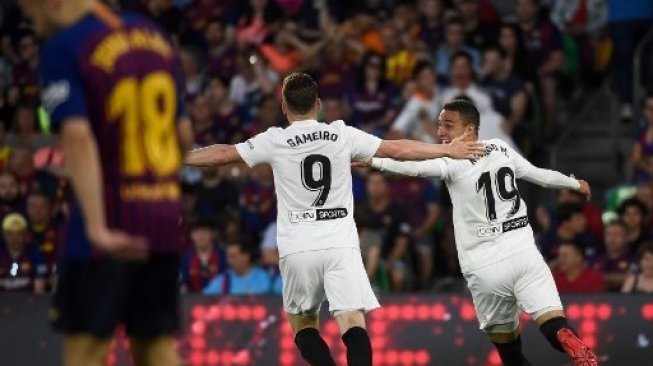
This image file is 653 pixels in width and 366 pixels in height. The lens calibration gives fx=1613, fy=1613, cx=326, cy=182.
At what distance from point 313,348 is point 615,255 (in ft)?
15.9

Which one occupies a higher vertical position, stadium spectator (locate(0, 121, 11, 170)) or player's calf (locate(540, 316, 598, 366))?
stadium spectator (locate(0, 121, 11, 170))

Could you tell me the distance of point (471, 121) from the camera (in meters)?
10.4

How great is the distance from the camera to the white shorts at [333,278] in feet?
31.5

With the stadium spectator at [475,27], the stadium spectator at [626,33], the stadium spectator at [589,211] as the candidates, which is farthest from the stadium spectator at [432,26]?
the stadium spectator at [589,211]

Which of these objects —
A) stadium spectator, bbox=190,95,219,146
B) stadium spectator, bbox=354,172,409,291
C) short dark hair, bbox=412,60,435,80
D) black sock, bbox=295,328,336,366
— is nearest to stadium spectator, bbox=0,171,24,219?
stadium spectator, bbox=190,95,219,146

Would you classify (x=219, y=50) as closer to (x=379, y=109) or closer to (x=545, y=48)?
(x=379, y=109)

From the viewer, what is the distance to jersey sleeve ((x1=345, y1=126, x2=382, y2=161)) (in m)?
9.45

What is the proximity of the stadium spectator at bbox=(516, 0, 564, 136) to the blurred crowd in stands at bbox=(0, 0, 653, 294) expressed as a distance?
22 mm

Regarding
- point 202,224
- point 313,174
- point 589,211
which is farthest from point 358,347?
point 589,211

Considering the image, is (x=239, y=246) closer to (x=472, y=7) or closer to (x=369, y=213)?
(x=369, y=213)

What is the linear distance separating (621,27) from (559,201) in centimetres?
279

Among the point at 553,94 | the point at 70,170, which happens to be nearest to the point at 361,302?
the point at 70,170

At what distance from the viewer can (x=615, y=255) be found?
13992mm

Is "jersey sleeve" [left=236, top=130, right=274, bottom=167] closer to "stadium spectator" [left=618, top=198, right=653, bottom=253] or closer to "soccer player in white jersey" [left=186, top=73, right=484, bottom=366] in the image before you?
"soccer player in white jersey" [left=186, top=73, right=484, bottom=366]
